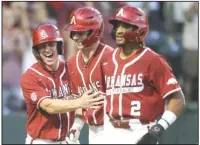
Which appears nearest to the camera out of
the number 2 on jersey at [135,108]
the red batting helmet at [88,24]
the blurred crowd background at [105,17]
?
the number 2 on jersey at [135,108]

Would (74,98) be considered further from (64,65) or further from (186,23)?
(186,23)

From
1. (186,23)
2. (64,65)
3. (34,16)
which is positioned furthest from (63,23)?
(64,65)

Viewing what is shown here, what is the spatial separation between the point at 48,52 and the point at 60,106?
0.48m

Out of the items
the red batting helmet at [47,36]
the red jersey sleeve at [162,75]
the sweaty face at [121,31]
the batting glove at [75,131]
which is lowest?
the batting glove at [75,131]

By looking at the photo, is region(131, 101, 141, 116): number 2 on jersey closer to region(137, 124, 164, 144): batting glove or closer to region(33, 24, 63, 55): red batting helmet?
region(137, 124, 164, 144): batting glove

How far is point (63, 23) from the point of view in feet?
27.0

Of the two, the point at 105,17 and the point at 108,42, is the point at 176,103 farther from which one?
the point at 105,17

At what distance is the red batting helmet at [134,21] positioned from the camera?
16.9 ft

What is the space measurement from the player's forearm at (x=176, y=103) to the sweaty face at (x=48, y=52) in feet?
4.33

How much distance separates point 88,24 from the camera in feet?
19.1

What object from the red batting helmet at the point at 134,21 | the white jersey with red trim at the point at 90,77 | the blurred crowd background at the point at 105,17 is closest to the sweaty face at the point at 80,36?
the white jersey with red trim at the point at 90,77

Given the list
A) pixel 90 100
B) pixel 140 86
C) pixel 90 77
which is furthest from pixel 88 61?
pixel 140 86

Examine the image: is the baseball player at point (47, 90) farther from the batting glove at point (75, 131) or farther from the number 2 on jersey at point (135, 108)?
the number 2 on jersey at point (135, 108)

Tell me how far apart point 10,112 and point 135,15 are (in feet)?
11.5
